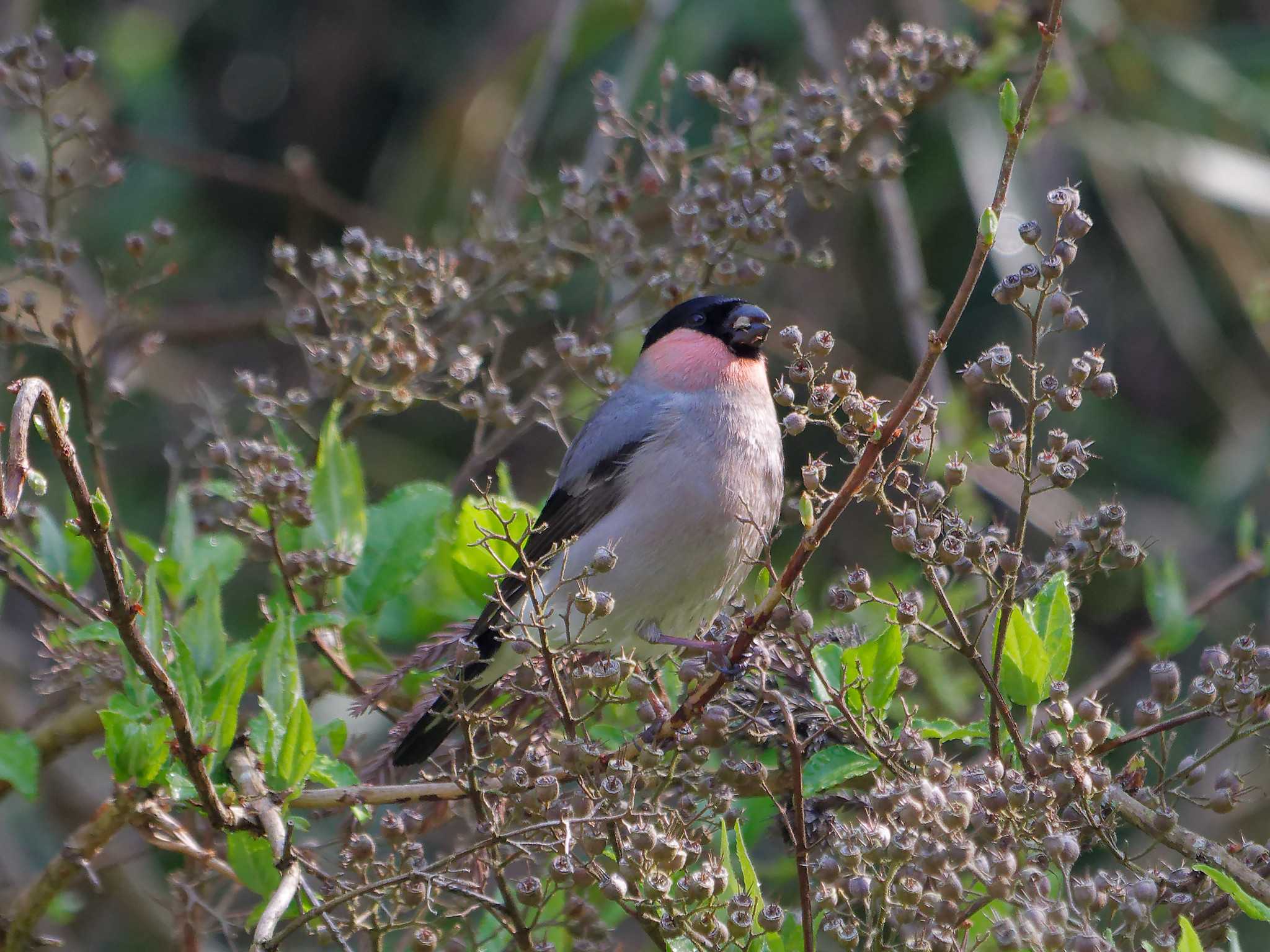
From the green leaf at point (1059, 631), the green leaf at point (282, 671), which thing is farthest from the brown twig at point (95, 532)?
the green leaf at point (1059, 631)

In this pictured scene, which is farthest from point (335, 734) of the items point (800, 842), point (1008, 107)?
point (1008, 107)

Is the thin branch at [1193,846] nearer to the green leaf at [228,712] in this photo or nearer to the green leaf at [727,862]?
the green leaf at [727,862]

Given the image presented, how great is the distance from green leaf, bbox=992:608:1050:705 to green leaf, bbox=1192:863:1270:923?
1.43 ft

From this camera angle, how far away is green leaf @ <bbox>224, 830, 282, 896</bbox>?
7.53 feet

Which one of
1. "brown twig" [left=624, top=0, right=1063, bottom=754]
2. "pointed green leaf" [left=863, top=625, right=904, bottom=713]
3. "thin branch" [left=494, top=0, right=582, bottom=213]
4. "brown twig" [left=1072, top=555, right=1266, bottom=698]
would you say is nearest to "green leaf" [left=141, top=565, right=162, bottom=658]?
"brown twig" [left=624, top=0, right=1063, bottom=754]

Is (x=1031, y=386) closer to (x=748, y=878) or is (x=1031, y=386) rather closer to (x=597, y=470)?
(x=748, y=878)

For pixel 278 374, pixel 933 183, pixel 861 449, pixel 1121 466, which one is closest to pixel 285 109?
pixel 278 374

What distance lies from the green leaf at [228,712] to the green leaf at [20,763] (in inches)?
14.1

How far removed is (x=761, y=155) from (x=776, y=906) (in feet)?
5.27

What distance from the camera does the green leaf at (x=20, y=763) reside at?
2393 mm

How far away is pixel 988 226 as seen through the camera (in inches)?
63.1

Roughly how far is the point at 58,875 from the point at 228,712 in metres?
0.36

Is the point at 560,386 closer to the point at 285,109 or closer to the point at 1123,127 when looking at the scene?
the point at 1123,127

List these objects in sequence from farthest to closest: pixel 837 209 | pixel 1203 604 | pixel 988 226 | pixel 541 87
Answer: pixel 837 209 → pixel 541 87 → pixel 1203 604 → pixel 988 226
